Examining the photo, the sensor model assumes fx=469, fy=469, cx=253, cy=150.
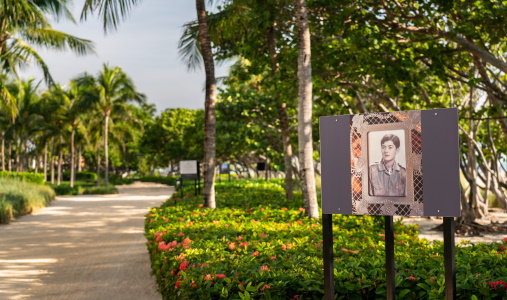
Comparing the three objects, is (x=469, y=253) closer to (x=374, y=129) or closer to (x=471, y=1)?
(x=374, y=129)

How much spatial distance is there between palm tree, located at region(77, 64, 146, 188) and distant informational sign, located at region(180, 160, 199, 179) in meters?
23.1

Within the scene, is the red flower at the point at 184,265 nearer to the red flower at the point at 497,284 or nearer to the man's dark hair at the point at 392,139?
the man's dark hair at the point at 392,139

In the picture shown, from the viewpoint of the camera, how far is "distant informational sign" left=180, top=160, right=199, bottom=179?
1281 cm

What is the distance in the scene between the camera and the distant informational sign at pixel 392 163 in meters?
2.95

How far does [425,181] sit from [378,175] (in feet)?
0.98

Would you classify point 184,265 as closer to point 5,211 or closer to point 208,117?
point 208,117

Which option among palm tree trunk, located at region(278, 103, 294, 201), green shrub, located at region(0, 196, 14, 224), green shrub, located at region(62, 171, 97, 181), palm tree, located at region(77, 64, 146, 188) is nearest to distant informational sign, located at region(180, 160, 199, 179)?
Answer: palm tree trunk, located at region(278, 103, 294, 201)

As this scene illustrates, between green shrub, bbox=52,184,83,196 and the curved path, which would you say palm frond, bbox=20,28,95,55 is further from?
green shrub, bbox=52,184,83,196

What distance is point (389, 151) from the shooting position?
3107 mm

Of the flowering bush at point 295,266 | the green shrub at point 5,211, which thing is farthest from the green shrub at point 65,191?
the flowering bush at point 295,266

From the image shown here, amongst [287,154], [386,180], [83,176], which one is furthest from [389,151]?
[83,176]

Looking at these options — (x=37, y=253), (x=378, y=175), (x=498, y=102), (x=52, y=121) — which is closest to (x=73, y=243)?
(x=37, y=253)

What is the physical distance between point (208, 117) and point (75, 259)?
383cm

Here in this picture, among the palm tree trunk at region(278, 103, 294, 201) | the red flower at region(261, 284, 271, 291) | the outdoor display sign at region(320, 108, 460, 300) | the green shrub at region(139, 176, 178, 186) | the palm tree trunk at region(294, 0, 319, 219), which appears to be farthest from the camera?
the green shrub at region(139, 176, 178, 186)
